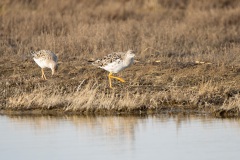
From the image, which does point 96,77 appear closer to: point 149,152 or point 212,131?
point 212,131

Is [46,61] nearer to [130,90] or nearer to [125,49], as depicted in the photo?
[130,90]

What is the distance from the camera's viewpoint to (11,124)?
12.1m

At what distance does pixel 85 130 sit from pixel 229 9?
13.9m

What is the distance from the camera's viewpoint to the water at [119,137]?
9.72 meters

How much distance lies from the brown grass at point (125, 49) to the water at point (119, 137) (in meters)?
0.65

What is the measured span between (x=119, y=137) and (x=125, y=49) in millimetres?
8879

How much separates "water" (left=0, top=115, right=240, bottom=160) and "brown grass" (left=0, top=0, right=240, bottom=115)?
25.7 inches

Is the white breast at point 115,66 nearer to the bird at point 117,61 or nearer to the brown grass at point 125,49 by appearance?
the bird at point 117,61

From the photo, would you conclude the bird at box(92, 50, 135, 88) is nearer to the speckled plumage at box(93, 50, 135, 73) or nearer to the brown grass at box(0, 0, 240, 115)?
the speckled plumage at box(93, 50, 135, 73)

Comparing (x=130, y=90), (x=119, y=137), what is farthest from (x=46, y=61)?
(x=119, y=137)

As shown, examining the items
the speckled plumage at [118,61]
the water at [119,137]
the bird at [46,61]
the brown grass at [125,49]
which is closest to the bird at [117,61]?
the speckled plumage at [118,61]

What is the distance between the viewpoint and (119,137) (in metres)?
10.8

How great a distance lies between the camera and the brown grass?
42.8 feet

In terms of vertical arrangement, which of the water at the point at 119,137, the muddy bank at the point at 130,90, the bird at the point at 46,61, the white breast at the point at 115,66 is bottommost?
the water at the point at 119,137
